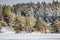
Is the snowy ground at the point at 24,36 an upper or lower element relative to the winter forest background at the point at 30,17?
lower

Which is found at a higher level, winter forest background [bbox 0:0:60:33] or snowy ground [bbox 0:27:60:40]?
winter forest background [bbox 0:0:60:33]

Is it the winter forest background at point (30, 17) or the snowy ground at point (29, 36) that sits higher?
the winter forest background at point (30, 17)

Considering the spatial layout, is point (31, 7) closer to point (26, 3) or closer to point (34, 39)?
point (26, 3)

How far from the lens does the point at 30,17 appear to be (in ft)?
10.3

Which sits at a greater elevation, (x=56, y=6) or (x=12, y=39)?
(x=56, y=6)

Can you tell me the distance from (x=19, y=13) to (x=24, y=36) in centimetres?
Result: 47

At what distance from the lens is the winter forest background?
3084 mm

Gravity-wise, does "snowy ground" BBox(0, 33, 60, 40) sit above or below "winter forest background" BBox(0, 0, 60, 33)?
below

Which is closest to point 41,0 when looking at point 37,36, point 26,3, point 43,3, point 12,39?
point 43,3

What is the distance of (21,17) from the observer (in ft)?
10.2

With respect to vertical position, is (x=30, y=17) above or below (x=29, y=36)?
above

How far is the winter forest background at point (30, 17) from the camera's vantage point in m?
3.08

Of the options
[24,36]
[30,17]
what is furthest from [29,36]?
[30,17]

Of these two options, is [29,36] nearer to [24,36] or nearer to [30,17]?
[24,36]
